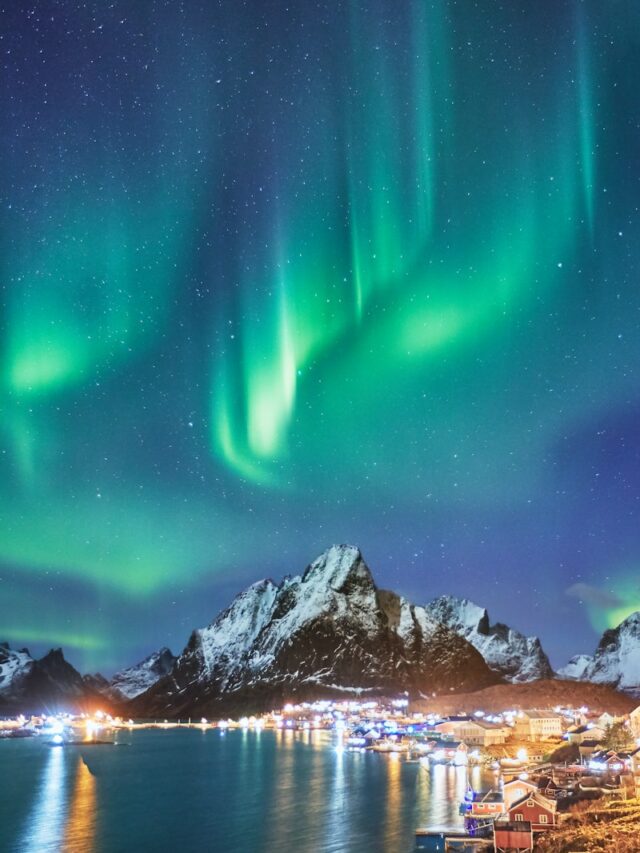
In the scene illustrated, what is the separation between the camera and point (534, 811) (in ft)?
143

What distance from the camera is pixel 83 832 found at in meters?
56.6

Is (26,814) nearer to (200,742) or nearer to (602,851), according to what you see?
(602,851)

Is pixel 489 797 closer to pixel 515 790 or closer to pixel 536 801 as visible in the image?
pixel 515 790

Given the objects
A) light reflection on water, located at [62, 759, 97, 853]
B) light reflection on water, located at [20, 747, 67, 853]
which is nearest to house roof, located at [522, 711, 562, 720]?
light reflection on water, located at [62, 759, 97, 853]

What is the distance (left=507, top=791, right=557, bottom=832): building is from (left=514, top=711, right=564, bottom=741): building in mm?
73648

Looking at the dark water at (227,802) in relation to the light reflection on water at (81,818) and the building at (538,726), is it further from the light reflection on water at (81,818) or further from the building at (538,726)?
the building at (538,726)

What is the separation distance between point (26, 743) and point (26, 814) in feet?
407

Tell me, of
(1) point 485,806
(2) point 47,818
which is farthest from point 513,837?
(2) point 47,818

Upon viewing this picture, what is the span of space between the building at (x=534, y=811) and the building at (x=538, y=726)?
7365cm

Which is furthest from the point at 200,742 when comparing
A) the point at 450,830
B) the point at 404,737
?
the point at 450,830

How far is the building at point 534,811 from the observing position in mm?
43156

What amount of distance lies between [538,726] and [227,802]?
203 ft

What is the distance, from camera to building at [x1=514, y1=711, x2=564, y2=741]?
4485 inches

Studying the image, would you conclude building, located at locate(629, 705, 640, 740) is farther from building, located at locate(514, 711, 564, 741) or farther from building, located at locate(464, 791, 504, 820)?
building, located at locate(464, 791, 504, 820)
